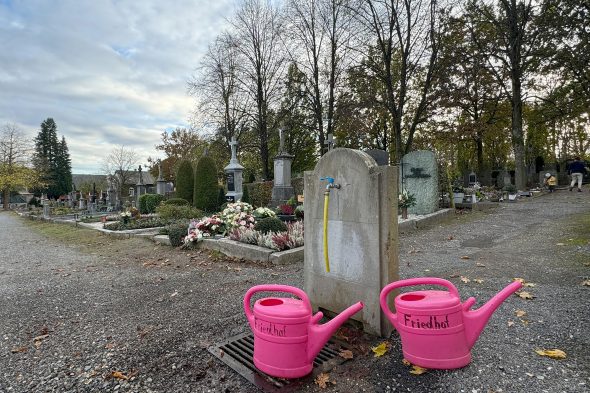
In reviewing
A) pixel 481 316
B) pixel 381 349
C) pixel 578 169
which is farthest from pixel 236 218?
pixel 578 169

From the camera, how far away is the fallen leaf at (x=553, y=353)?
97.1 inches

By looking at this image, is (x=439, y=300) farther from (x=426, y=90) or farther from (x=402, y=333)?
(x=426, y=90)

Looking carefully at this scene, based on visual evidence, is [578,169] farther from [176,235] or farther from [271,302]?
[271,302]

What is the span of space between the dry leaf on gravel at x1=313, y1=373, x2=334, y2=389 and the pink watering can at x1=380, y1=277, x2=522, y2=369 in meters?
0.62

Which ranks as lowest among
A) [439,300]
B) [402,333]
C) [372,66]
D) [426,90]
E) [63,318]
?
[63,318]

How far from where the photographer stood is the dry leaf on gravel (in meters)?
2.33

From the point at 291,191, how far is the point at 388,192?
44.8 feet

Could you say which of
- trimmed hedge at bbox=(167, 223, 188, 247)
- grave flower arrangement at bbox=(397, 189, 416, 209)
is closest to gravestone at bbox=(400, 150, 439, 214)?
grave flower arrangement at bbox=(397, 189, 416, 209)

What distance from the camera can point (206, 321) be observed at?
3.53 metres

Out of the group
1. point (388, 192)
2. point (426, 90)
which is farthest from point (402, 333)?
point (426, 90)

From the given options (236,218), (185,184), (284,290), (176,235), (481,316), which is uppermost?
(185,184)

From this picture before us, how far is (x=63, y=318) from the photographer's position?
3818mm

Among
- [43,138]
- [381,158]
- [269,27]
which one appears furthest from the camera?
[43,138]

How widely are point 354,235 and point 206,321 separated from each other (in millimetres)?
1804
